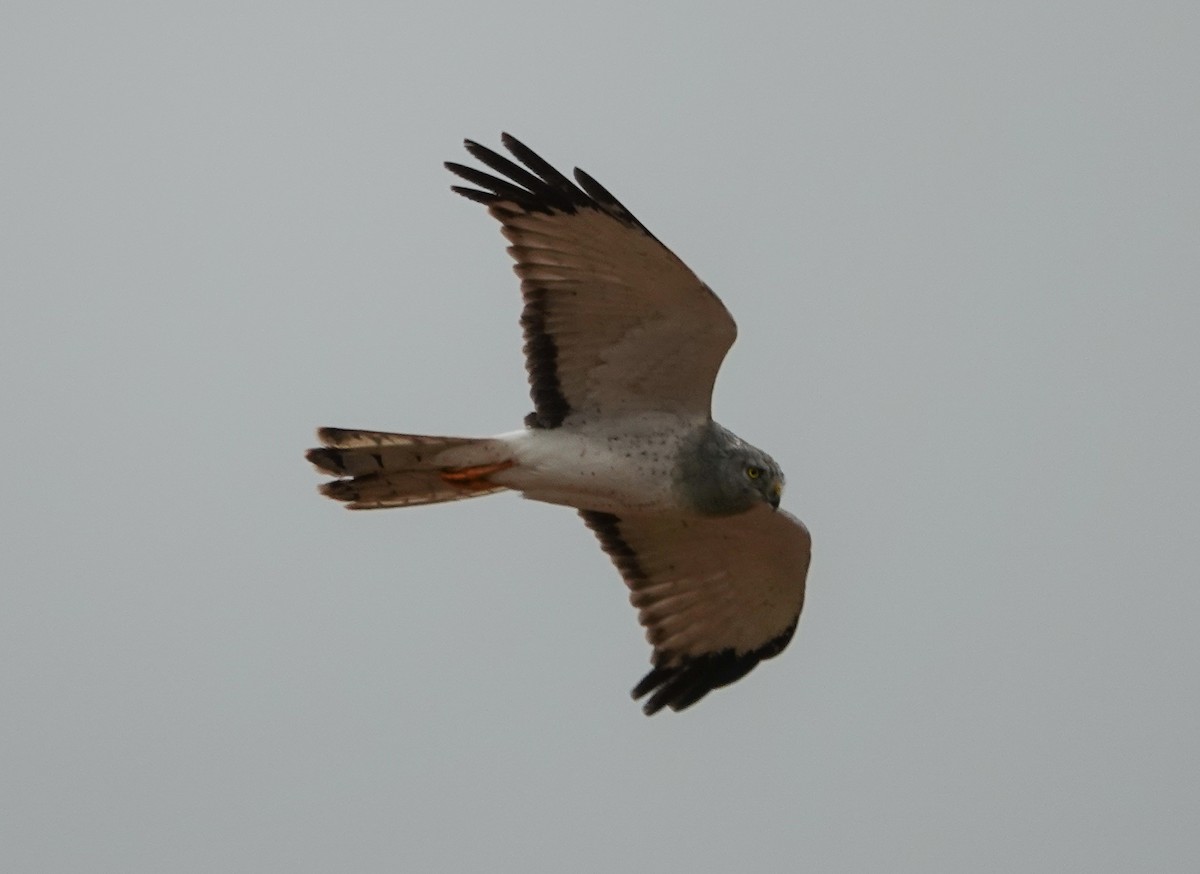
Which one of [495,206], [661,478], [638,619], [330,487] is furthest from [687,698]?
[495,206]

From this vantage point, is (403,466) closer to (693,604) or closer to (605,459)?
(605,459)

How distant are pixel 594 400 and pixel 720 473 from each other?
78 centimetres

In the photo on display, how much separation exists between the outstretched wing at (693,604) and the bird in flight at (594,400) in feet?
1.57

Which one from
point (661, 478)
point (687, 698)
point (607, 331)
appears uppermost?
point (607, 331)

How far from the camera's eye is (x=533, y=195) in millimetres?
10188

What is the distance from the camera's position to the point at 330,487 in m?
10.7

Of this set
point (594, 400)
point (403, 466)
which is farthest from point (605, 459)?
point (403, 466)

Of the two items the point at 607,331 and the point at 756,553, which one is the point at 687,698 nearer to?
the point at 756,553

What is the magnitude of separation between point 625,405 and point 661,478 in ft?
1.47

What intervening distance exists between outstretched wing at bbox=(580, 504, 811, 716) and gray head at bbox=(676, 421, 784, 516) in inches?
38.4

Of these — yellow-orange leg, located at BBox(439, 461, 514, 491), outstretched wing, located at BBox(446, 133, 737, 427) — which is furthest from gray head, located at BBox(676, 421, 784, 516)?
yellow-orange leg, located at BBox(439, 461, 514, 491)

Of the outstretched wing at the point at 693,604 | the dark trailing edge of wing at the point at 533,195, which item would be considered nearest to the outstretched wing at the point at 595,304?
the dark trailing edge of wing at the point at 533,195

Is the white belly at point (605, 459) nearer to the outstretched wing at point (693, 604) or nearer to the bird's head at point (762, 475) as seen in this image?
the bird's head at point (762, 475)

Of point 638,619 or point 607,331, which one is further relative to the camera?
point 638,619
